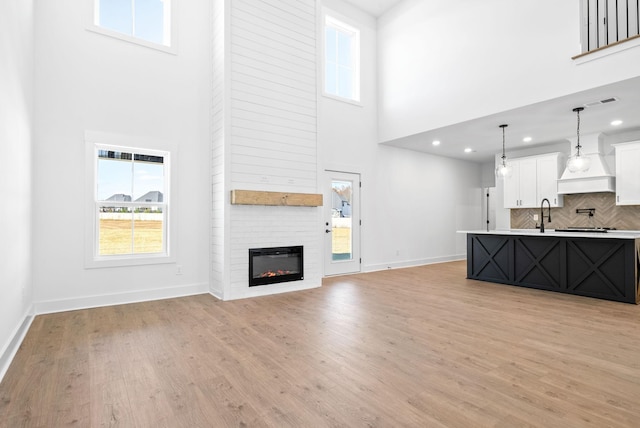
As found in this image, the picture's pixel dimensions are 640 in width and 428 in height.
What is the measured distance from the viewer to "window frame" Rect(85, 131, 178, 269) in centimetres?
453

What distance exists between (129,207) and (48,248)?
1046mm

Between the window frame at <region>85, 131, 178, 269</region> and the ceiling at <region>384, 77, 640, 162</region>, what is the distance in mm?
4618

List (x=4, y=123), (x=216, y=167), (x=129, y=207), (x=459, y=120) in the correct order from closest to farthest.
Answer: (x=4, y=123), (x=129, y=207), (x=216, y=167), (x=459, y=120)

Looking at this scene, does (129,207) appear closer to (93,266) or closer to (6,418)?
(93,266)

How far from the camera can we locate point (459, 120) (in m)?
6.07

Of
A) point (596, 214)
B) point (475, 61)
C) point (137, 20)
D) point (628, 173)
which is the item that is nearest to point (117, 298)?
point (137, 20)

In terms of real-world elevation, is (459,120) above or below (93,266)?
above

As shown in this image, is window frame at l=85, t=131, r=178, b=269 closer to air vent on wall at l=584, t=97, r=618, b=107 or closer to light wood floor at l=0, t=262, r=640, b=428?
light wood floor at l=0, t=262, r=640, b=428

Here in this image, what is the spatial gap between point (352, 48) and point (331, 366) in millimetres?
6787

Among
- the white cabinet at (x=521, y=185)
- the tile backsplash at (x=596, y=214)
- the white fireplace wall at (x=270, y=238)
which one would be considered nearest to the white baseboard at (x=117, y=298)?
the white fireplace wall at (x=270, y=238)

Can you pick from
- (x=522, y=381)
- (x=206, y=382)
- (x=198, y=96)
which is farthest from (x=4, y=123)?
(x=522, y=381)

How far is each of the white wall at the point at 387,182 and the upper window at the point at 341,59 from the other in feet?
0.50

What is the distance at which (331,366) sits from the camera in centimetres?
268

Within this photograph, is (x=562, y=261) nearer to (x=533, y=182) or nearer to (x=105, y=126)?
(x=533, y=182)
